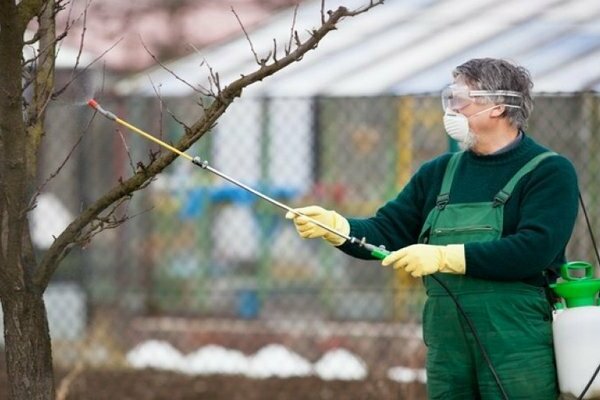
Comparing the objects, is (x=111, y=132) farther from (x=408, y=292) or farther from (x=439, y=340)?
(x=439, y=340)

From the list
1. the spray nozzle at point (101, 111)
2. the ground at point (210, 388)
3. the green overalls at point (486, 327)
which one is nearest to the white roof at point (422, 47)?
the ground at point (210, 388)

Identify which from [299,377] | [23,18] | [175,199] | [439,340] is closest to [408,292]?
[299,377]

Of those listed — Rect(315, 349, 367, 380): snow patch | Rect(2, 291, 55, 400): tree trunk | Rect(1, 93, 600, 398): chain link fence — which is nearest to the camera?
Rect(2, 291, 55, 400): tree trunk

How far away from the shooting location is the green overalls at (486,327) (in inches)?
152

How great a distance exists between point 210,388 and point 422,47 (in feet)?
7.63

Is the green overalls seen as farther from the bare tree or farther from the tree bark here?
the tree bark

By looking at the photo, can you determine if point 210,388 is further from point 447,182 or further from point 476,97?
point 476,97

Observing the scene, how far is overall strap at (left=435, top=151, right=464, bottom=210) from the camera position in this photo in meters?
4.00

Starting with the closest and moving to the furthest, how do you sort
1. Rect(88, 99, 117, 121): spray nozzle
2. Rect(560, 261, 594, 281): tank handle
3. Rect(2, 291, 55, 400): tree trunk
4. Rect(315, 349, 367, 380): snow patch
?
Rect(88, 99, 117, 121): spray nozzle → Rect(2, 291, 55, 400): tree trunk → Rect(560, 261, 594, 281): tank handle → Rect(315, 349, 367, 380): snow patch

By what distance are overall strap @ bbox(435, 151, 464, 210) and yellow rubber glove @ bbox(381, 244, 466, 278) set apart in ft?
0.74

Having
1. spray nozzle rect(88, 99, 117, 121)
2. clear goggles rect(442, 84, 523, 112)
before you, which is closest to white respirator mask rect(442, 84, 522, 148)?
clear goggles rect(442, 84, 523, 112)

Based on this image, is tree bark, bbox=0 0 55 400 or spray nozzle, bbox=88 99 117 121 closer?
tree bark, bbox=0 0 55 400

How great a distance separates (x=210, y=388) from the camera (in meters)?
7.53

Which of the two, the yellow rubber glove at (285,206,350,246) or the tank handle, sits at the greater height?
the yellow rubber glove at (285,206,350,246)
